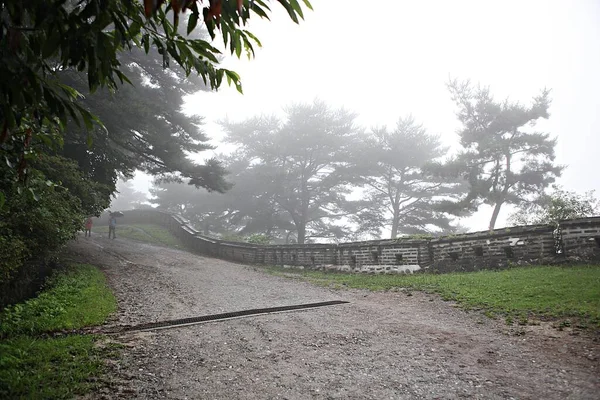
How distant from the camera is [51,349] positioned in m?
3.86

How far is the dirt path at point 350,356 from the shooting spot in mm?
3260

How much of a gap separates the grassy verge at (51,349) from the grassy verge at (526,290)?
237 inches

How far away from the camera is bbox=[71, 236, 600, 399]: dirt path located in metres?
3.26

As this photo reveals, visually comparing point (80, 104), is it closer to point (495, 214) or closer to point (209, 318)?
point (209, 318)

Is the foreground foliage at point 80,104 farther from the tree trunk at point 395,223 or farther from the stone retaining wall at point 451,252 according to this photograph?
the tree trunk at point 395,223

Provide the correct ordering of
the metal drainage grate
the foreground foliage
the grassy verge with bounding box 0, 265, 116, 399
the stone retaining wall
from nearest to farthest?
1. the foreground foliage
2. the grassy verge with bounding box 0, 265, 116, 399
3. the metal drainage grate
4. the stone retaining wall

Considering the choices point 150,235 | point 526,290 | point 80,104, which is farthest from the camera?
point 150,235

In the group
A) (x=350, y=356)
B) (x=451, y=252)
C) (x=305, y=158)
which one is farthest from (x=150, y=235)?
(x=350, y=356)

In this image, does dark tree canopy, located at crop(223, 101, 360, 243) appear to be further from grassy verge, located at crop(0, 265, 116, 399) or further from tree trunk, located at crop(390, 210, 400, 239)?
grassy verge, located at crop(0, 265, 116, 399)

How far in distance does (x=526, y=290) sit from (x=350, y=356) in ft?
16.1

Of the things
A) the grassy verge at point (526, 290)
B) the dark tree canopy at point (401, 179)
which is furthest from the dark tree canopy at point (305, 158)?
the grassy verge at point (526, 290)

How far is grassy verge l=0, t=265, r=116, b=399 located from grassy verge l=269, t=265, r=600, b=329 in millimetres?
6025

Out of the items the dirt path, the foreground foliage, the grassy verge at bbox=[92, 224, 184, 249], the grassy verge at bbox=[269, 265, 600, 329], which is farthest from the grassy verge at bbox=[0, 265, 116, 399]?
the grassy verge at bbox=[92, 224, 184, 249]

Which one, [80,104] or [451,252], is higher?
[80,104]
